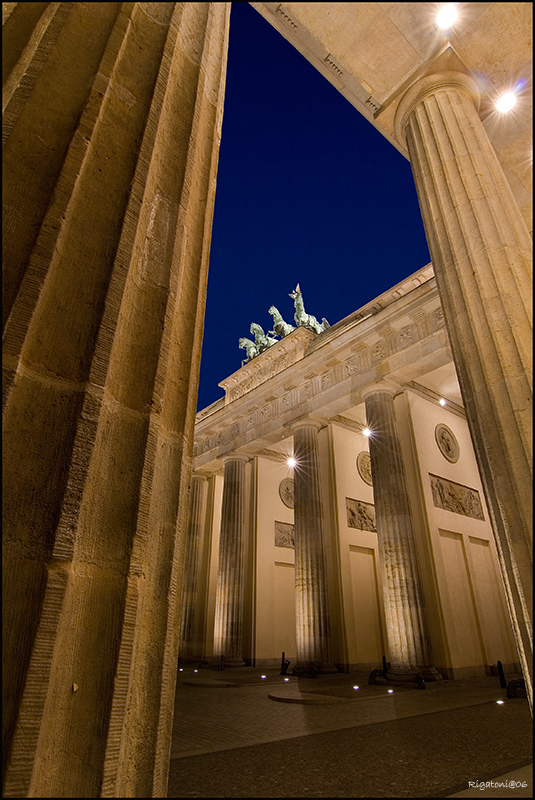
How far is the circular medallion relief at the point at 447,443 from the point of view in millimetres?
14891

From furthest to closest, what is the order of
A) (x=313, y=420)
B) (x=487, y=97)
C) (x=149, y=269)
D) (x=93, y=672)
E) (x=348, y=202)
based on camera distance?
(x=348, y=202) → (x=313, y=420) → (x=487, y=97) → (x=149, y=269) → (x=93, y=672)

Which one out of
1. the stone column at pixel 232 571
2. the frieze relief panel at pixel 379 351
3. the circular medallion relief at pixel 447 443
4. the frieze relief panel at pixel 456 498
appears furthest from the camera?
the stone column at pixel 232 571

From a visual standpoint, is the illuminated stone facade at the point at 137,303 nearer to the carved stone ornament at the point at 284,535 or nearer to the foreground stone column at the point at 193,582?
the foreground stone column at the point at 193,582

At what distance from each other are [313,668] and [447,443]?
27.6ft

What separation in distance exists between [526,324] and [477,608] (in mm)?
12456

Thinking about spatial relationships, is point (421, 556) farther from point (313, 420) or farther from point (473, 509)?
point (313, 420)

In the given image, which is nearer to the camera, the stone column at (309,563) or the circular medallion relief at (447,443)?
the stone column at (309,563)

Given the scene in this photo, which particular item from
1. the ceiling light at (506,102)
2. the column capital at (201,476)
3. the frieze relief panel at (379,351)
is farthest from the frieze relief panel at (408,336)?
the column capital at (201,476)

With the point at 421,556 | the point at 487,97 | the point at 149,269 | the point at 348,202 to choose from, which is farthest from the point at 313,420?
the point at 348,202

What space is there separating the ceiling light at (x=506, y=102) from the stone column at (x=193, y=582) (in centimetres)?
1516

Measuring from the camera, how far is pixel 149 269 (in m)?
2.25

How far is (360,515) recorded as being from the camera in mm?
16547

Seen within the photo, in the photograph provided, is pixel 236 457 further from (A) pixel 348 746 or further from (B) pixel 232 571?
(A) pixel 348 746

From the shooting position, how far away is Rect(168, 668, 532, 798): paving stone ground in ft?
9.78
